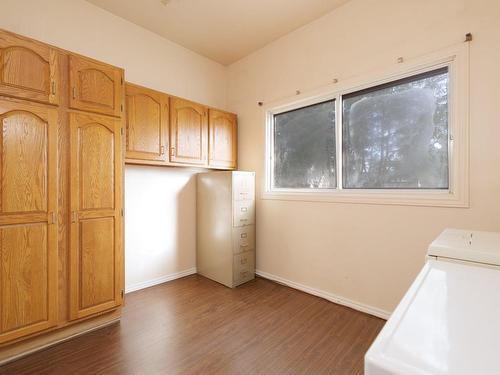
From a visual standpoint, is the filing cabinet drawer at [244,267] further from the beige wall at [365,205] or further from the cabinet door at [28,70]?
the cabinet door at [28,70]

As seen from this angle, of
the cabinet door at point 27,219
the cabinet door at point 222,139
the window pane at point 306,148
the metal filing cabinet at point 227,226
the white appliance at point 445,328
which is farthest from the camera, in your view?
the cabinet door at point 222,139

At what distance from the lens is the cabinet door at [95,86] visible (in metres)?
1.94

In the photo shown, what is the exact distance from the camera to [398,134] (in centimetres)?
226

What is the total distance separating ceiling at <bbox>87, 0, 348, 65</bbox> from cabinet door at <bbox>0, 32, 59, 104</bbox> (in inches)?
44.7

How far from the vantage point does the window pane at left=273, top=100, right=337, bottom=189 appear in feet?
9.03

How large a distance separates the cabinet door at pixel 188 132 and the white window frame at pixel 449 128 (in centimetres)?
121

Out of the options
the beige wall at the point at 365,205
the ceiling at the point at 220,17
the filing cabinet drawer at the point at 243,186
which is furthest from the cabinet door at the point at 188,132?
the ceiling at the point at 220,17

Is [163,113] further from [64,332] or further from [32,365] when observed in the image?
[32,365]

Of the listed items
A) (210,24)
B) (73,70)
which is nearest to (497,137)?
(210,24)

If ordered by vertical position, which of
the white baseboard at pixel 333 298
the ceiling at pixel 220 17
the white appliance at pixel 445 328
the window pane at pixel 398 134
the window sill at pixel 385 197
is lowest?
the white baseboard at pixel 333 298

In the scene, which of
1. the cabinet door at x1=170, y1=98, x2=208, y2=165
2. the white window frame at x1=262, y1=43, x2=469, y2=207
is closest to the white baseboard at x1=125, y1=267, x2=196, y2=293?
the cabinet door at x1=170, y1=98, x2=208, y2=165

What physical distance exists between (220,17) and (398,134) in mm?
2166

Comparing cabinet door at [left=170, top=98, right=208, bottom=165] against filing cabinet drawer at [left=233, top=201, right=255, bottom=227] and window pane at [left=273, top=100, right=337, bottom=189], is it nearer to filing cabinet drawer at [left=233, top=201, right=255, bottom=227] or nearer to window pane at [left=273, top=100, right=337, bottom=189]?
filing cabinet drawer at [left=233, top=201, right=255, bottom=227]

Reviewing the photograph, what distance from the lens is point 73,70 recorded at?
6.33 feet
